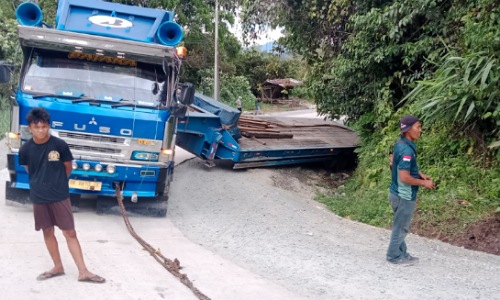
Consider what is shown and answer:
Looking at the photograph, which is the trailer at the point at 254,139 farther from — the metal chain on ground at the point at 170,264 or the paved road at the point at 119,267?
the metal chain on ground at the point at 170,264

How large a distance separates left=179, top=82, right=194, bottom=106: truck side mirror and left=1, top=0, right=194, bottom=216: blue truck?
0.02 m

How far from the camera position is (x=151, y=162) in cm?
895

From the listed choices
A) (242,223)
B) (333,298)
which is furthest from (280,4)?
(333,298)

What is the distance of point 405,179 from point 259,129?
30.3ft

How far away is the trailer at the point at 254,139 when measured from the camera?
1341 centimetres

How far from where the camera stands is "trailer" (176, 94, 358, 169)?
13.4 m

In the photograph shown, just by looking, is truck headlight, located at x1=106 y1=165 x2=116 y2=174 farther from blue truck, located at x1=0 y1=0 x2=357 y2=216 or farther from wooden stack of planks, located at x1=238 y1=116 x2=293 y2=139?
wooden stack of planks, located at x1=238 y1=116 x2=293 y2=139

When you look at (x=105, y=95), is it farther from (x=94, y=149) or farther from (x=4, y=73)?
(x=4, y=73)

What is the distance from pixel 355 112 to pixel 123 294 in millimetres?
9770

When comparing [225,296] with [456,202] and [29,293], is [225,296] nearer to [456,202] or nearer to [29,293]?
[29,293]

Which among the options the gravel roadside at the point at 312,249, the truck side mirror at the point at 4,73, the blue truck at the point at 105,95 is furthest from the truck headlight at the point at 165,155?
the truck side mirror at the point at 4,73

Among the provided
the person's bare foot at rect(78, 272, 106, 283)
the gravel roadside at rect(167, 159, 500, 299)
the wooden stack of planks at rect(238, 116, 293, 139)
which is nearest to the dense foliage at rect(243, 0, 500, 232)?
the gravel roadside at rect(167, 159, 500, 299)

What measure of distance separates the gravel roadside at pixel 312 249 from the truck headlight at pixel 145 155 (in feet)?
3.88

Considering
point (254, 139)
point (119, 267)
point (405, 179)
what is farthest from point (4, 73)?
point (254, 139)
